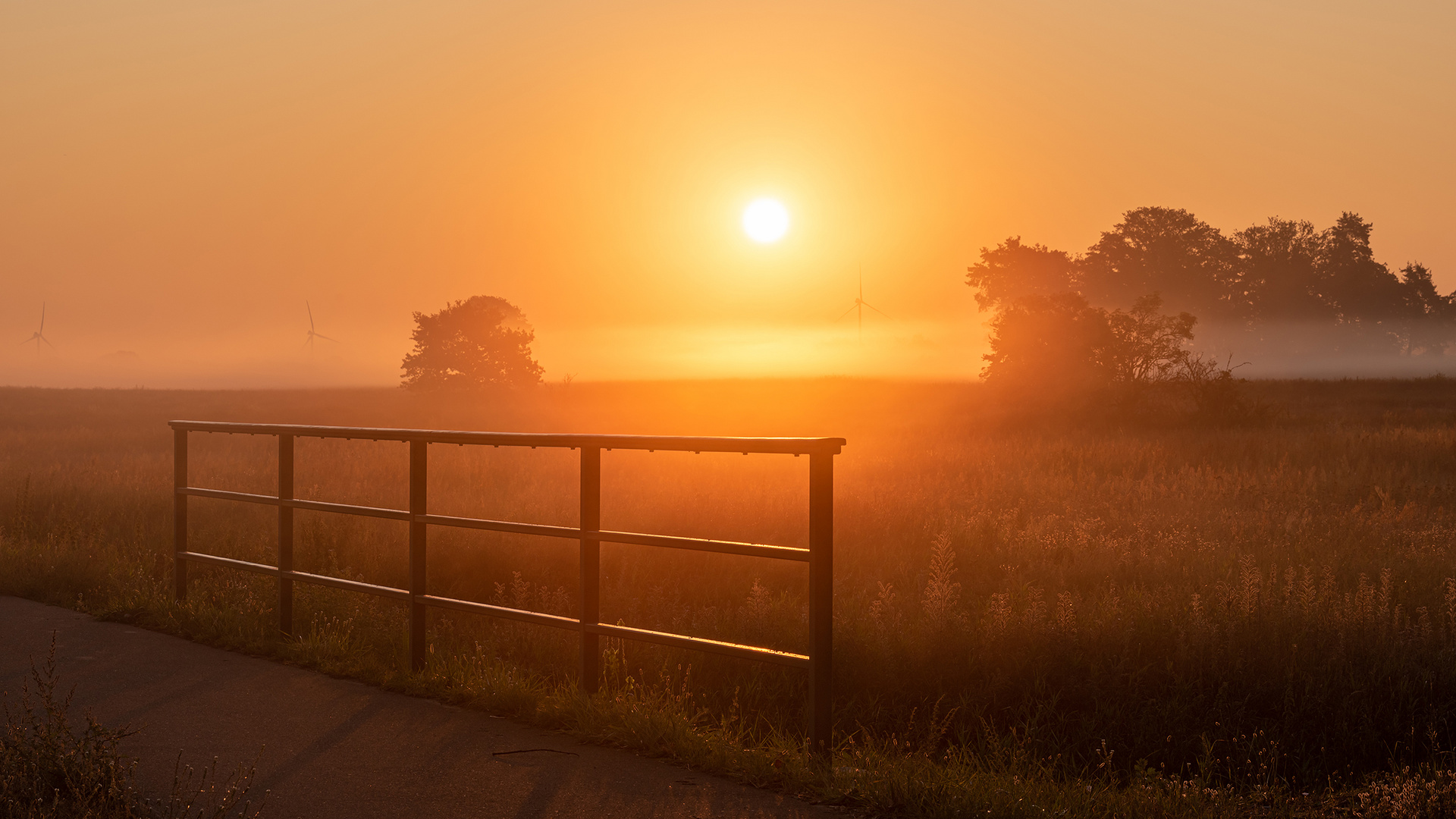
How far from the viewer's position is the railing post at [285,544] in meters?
7.07

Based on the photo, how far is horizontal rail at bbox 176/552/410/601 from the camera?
6396mm

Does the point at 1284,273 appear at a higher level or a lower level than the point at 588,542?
higher

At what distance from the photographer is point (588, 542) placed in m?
5.48

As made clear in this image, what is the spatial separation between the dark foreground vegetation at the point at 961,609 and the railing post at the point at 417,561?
0.14 metres

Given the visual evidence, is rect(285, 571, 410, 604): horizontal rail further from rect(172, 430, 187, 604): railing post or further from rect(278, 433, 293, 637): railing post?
rect(172, 430, 187, 604): railing post

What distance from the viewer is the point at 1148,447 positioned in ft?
63.2

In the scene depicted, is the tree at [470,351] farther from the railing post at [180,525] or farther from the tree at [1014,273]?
the railing post at [180,525]

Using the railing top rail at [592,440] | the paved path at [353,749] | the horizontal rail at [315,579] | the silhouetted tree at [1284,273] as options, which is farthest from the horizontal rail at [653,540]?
the silhouetted tree at [1284,273]

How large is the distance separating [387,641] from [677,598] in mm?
2646

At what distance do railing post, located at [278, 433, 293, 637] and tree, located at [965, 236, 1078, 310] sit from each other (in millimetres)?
49226

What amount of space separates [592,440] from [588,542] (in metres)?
0.58

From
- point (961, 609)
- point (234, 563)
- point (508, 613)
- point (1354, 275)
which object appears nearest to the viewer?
point (508, 613)

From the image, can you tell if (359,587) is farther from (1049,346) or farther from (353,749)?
(1049,346)

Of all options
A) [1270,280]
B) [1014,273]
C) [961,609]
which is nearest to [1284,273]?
[1270,280]
